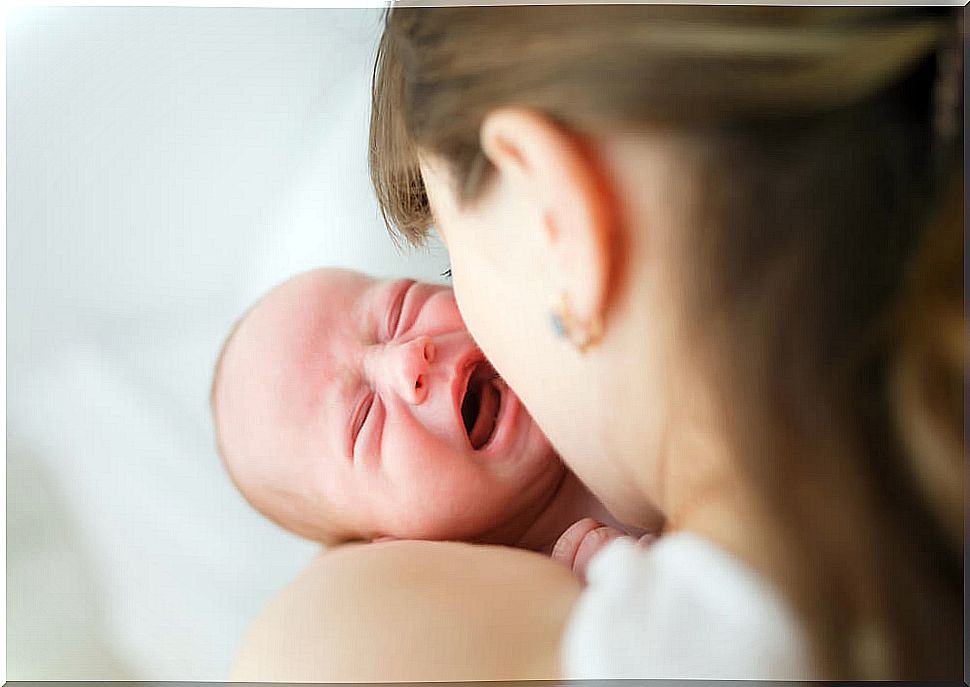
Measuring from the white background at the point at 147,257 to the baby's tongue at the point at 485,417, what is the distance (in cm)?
14

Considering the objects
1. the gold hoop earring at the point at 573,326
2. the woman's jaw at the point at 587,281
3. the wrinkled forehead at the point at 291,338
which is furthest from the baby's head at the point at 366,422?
the gold hoop earring at the point at 573,326

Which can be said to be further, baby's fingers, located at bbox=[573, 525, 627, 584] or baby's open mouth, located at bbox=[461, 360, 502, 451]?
baby's open mouth, located at bbox=[461, 360, 502, 451]

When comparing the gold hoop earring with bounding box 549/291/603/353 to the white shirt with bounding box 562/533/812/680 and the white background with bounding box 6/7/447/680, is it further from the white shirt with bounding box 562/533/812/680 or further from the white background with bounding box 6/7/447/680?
the white background with bounding box 6/7/447/680

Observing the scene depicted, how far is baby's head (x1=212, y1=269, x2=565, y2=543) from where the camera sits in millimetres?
898

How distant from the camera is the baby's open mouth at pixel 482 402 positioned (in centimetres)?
96

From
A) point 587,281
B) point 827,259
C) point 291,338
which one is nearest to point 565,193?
point 587,281

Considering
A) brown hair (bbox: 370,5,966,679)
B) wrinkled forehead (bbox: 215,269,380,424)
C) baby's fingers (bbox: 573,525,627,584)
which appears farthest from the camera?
wrinkled forehead (bbox: 215,269,380,424)

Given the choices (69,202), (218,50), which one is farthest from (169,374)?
(218,50)

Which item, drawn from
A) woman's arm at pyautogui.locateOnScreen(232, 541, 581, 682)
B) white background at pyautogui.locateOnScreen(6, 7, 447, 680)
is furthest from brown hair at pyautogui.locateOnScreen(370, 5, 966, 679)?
white background at pyautogui.locateOnScreen(6, 7, 447, 680)

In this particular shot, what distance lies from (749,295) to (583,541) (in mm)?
317

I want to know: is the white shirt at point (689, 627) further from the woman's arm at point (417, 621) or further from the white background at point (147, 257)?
the white background at point (147, 257)

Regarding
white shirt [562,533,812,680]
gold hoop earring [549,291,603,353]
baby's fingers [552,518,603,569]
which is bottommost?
baby's fingers [552,518,603,569]

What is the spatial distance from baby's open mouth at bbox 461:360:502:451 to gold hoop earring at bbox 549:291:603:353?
0.27 metres

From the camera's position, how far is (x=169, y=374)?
991 mm
